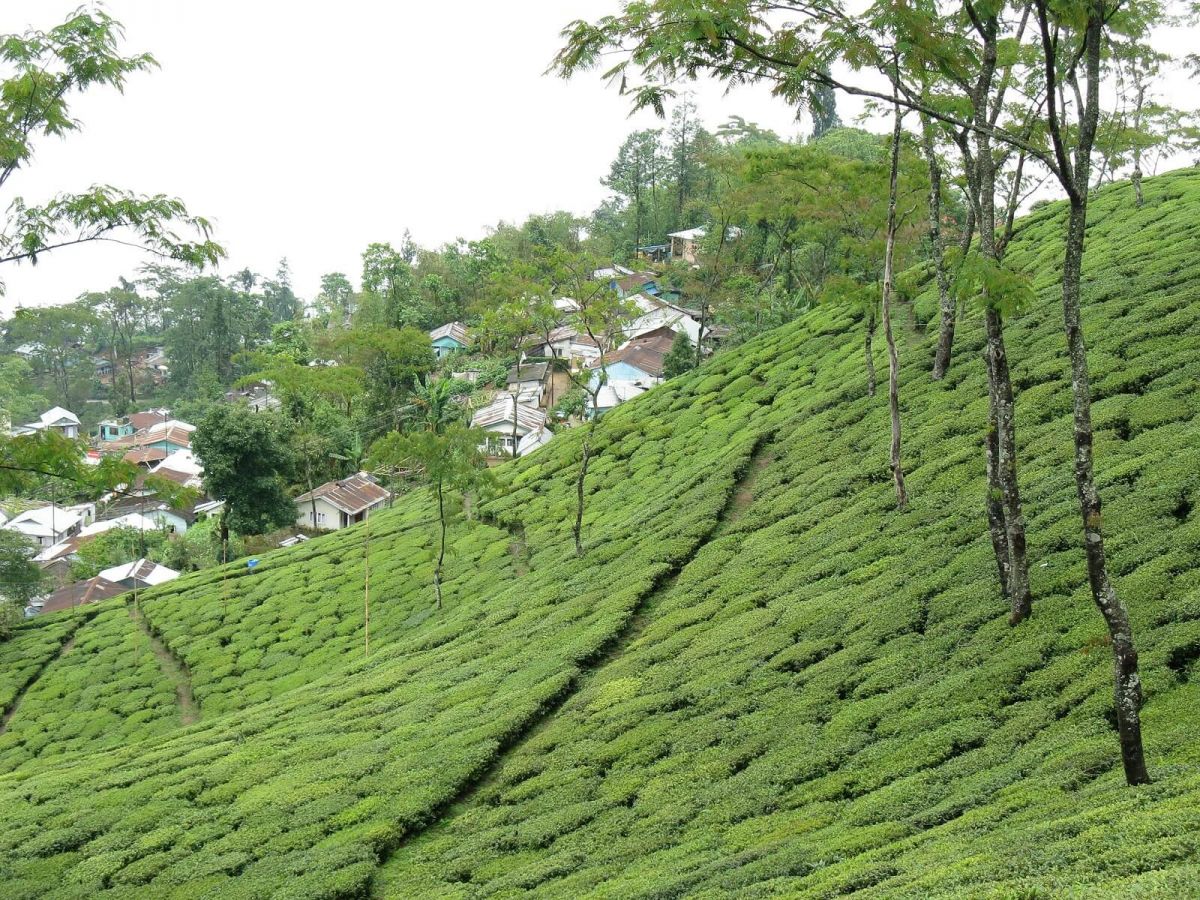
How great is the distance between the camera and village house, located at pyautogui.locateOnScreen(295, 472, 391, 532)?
2185 inches

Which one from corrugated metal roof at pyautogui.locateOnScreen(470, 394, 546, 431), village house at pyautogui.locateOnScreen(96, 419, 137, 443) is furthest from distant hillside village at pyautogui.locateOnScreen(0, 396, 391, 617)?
corrugated metal roof at pyautogui.locateOnScreen(470, 394, 546, 431)

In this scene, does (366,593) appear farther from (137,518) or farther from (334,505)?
(137,518)

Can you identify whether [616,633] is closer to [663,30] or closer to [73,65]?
[663,30]

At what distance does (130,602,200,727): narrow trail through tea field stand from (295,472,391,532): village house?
61.6 ft

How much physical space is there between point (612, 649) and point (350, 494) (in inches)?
1618

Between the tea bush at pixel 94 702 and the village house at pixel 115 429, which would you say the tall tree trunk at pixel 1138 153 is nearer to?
the tea bush at pixel 94 702

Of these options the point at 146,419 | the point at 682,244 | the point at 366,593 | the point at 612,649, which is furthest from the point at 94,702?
the point at 146,419

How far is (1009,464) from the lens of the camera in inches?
477

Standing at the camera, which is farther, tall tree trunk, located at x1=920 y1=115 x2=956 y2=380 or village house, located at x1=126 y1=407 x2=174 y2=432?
village house, located at x1=126 y1=407 x2=174 y2=432

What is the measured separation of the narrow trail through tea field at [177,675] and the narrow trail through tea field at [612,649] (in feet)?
52.9

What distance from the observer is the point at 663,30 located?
11.1 m

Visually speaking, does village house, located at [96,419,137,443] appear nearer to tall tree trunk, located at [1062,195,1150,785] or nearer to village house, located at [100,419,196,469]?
village house, located at [100,419,196,469]

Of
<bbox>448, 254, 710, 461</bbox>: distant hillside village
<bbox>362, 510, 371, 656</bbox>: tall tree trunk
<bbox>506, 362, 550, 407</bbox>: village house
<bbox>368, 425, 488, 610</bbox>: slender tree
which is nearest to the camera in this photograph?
<bbox>368, 425, 488, 610</bbox>: slender tree

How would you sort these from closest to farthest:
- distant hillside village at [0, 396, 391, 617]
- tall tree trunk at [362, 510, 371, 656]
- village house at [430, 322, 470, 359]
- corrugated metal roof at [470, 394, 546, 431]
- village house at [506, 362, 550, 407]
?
1. tall tree trunk at [362, 510, 371, 656]
2. distant hillside village at [0, 396, 391, 617]
3. corrugated metal roof at [470, 394, 546, 431]
4. village house at [506, 362, 550, 407]
5. village house at [430, 322, 470, 359]
